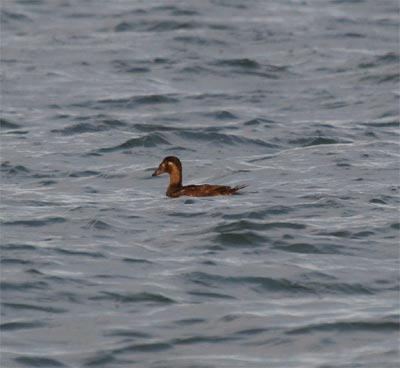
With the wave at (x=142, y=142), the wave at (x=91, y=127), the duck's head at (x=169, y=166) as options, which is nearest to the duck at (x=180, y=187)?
the duck's head at (x=169, y=166)

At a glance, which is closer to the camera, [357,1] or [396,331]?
[396,331]

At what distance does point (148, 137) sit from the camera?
1789 centimetres

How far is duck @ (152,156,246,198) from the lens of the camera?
14352mm

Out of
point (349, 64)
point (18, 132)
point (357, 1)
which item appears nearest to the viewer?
point (18, 132)

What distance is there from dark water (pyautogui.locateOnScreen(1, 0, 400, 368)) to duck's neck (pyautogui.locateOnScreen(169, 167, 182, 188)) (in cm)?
23

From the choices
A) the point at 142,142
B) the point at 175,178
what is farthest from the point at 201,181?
the point at 142,142

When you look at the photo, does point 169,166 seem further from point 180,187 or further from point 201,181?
point 201,181

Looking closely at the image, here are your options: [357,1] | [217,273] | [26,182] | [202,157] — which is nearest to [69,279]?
[217,273]

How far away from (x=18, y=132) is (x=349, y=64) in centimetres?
661

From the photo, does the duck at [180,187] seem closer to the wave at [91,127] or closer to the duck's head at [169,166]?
the duck's head at [169,166]

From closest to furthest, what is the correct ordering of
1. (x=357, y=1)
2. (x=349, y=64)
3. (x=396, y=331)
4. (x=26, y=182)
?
(x=396, y=331), (x=26, y=182), (x=349, y=64), (x=357, y=1)

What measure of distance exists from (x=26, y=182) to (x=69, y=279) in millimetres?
4154

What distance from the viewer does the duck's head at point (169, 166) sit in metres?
15.0

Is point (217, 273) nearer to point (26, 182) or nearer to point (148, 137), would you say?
point (26, 182)
